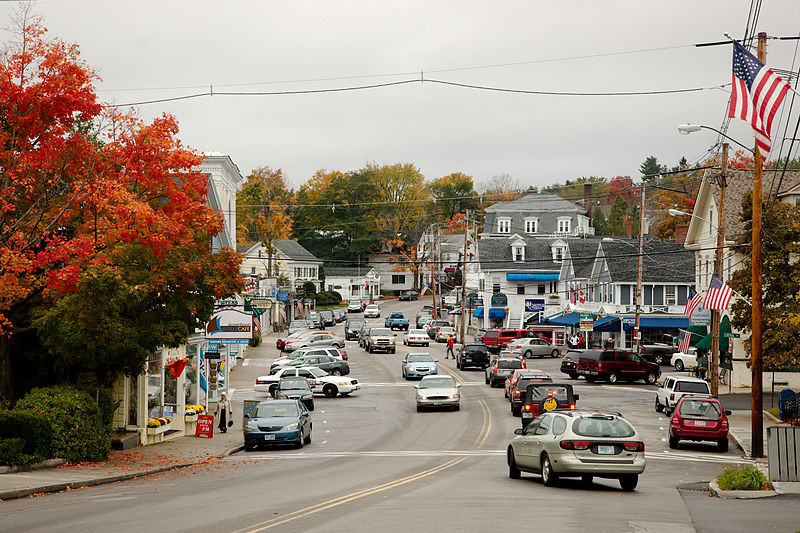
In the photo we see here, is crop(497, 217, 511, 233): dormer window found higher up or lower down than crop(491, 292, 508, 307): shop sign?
higher up

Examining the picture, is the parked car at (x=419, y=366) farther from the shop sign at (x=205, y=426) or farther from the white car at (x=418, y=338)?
the shop sign at (x=205, y=426)

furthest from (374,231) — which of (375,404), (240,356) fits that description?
(375,404)

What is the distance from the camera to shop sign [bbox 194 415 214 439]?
30.3 meters

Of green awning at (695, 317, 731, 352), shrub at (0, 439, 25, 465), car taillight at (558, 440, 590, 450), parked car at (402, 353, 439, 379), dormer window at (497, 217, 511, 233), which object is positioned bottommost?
parked car at (402, 353, 439, 379)

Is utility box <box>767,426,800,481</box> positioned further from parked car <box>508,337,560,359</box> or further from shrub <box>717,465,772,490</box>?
parked car <box>508,337,560,359</box>

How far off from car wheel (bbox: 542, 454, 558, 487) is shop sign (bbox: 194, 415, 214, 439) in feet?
51.5

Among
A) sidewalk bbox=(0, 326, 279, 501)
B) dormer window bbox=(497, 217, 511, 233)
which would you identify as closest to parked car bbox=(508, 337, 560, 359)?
sidewalk bbox=(0, 326, 279, 501)

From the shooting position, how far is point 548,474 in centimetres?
1753

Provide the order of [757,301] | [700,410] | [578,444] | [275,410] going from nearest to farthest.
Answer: [578,444]
[757,301]
[700,410]
[275,410]

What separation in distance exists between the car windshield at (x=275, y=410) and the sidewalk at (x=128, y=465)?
1357mm

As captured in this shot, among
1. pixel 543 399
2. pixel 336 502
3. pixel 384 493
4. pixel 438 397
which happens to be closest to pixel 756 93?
pixel 384 493

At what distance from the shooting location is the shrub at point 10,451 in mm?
19469

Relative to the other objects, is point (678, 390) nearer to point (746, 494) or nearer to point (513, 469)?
point (513, 469)

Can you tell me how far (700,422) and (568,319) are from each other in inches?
1780
